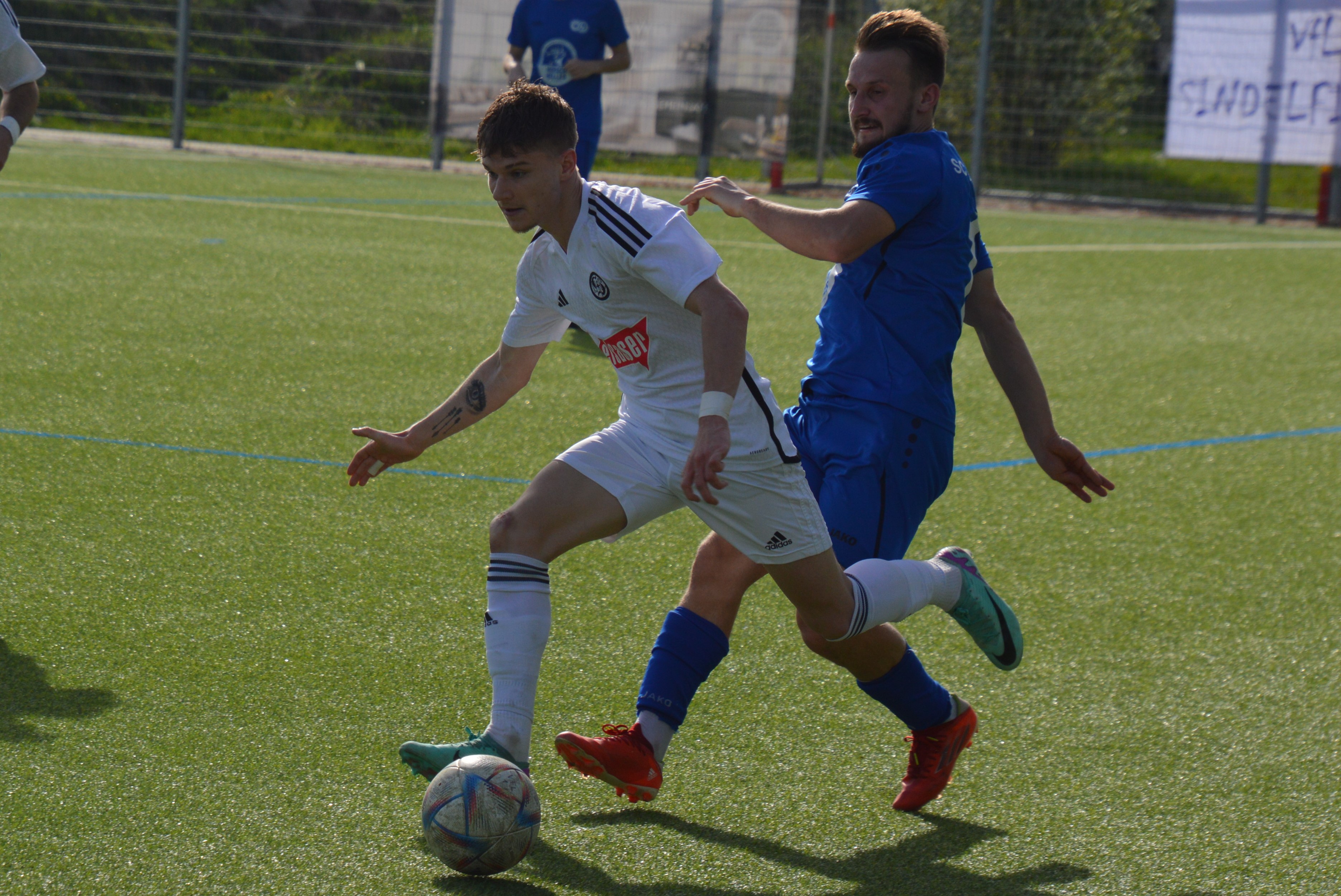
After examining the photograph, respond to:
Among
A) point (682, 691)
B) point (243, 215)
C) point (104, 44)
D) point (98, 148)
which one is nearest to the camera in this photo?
point (682, 691)

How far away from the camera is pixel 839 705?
12.7 ft

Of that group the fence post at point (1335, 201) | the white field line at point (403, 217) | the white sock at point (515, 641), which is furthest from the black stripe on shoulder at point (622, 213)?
the fence post at point (1335, 201)

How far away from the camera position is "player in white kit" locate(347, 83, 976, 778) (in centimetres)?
301

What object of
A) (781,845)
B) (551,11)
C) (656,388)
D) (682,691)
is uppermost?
(551,11)

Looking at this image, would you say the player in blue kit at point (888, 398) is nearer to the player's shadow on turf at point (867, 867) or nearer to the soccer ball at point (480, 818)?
the player's shadow on turf at point (867, 867)

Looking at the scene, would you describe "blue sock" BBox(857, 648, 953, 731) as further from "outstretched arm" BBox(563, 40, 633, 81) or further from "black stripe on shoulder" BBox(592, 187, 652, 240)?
"outstretched arm" BBox(563, 40, 633, 81)

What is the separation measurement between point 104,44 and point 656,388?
61.1 ft

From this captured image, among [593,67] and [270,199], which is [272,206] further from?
[593,67]

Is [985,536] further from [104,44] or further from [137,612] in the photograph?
[104,44]

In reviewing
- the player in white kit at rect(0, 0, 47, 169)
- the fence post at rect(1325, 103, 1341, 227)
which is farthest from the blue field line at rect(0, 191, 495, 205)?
the fence post at rect(1325, 103, 1341, 227)

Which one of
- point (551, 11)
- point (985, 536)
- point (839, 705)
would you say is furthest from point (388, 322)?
point (839, 705)

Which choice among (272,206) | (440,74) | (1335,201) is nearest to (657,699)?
(272,206)

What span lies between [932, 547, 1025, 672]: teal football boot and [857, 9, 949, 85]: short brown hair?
113 centimetres

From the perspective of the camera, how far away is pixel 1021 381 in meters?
3.67
